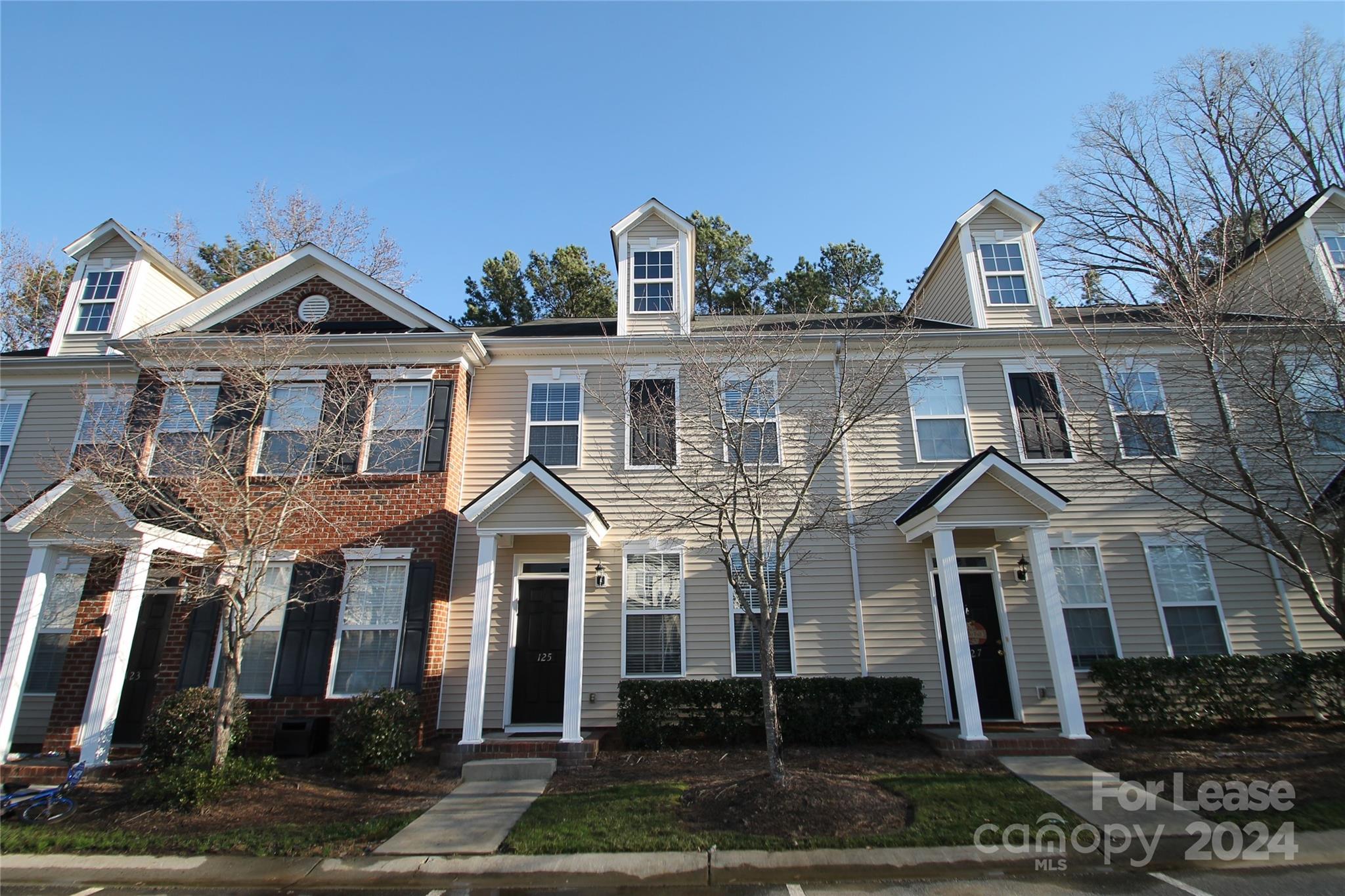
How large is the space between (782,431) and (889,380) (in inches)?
86.8

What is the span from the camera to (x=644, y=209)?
1289cm

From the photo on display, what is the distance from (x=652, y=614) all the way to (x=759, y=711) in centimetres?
233

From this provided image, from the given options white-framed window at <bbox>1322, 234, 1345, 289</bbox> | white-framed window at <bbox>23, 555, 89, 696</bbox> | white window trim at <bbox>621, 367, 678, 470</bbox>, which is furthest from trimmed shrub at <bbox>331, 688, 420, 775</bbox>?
white-framed window at <bbox>1322, 234, 1345, 289</bbox>

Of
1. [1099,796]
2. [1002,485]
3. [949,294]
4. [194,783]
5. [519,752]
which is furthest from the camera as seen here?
[949,294]

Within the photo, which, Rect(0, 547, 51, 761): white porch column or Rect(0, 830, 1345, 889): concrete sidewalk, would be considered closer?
Rect(0, 830, 1345, 889): concrete sidewalk

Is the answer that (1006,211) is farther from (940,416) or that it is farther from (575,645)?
(575,645)

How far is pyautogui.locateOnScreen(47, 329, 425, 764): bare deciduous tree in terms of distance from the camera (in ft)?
27.9

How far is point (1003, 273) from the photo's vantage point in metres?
12.9

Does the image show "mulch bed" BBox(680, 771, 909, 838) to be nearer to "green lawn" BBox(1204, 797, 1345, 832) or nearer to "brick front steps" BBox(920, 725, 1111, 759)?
"brick front steps" BBox(920, 725, 1111, 759)

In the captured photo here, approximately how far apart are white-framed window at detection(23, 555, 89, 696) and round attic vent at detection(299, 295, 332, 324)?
551 cm

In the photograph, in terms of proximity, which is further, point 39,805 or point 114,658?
point 114,658

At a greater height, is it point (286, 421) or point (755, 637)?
point (286, 421)

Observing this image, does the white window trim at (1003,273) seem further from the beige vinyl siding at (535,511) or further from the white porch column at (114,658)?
the white porch column at (114,658)

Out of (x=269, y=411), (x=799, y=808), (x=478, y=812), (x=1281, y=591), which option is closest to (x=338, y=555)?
(x=269, y=411)
